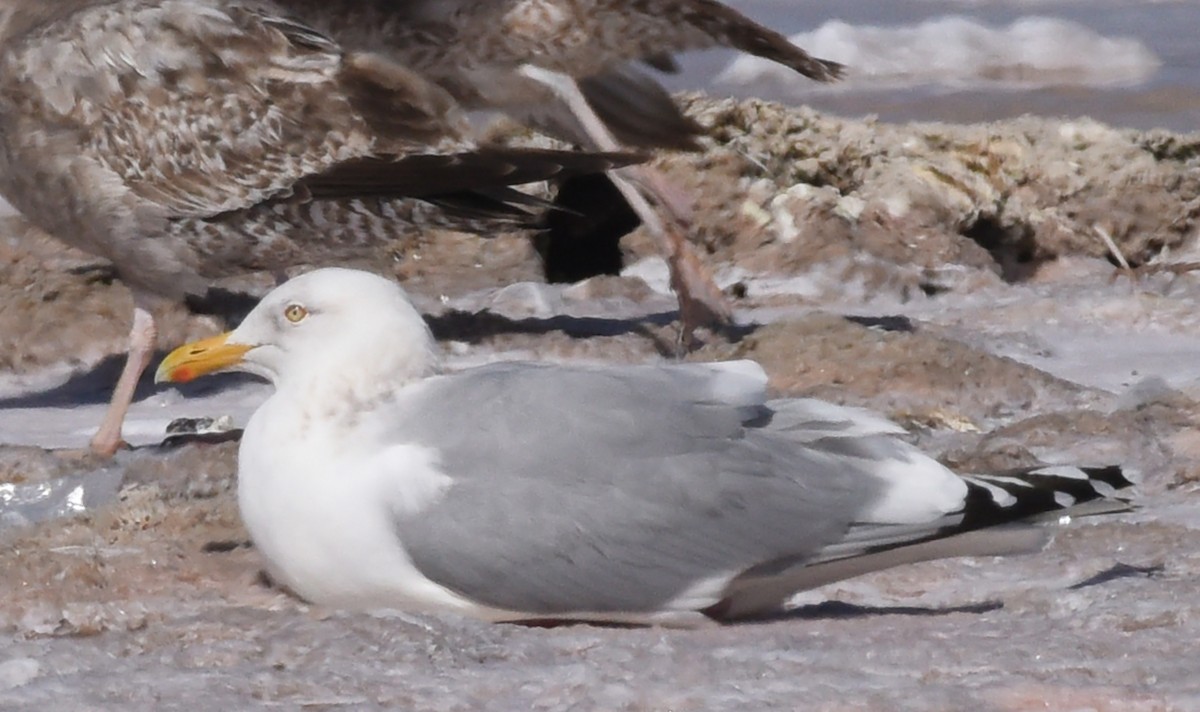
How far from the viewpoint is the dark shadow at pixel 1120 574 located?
3.65m

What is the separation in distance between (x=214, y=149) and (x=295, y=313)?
9.35ft

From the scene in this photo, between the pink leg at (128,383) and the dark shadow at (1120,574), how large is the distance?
261 centimetres

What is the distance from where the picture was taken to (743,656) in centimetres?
300

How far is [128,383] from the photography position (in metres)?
5.88

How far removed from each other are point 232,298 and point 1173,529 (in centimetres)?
415

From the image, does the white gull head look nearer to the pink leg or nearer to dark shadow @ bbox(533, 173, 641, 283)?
the pink leg

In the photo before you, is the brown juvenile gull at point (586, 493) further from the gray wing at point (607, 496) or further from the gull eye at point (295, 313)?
the gull eye at point (295, 313)

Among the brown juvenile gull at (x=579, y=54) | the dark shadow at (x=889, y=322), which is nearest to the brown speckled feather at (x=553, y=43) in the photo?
the brown juvenile gull at (x=579, y=54)

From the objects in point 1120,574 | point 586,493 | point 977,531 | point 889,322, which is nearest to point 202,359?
point 586,493

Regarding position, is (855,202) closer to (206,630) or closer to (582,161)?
(582,161)

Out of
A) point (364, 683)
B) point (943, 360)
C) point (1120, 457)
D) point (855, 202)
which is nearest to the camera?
point (364, 683)

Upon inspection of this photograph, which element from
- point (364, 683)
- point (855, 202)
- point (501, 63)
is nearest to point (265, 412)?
point (364, 683)

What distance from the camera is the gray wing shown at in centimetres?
336

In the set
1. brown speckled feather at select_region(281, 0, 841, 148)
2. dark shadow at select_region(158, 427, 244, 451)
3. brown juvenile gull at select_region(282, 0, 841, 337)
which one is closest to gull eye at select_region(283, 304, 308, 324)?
dark shadow at select_region(158, 427, 244, 451)
